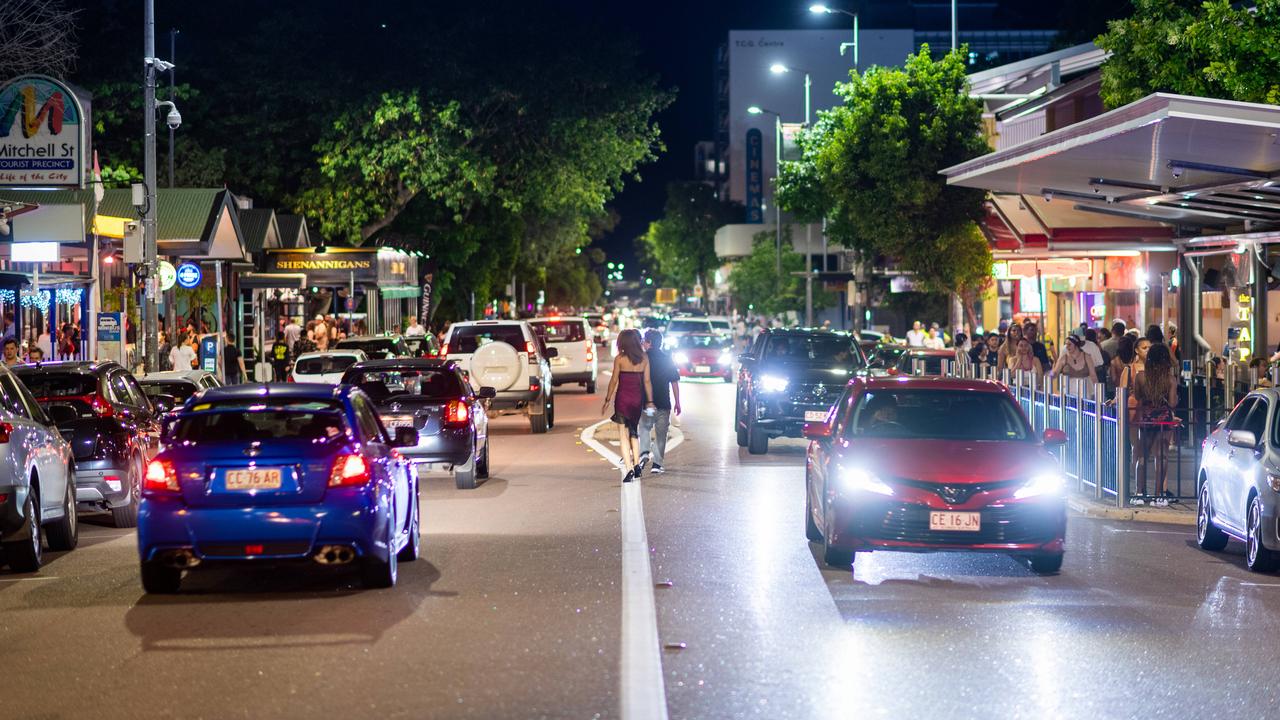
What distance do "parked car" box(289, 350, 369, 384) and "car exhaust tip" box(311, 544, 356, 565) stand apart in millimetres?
16621

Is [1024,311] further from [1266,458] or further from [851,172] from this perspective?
[1266,458]

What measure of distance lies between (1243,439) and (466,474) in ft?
28.5

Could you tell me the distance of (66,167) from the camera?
883 inches

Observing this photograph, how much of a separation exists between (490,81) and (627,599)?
38.9m

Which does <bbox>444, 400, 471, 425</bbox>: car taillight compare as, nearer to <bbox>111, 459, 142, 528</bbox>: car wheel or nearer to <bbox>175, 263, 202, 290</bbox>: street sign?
<bbox>111, 459, 142, 528</bbox>: car wheel

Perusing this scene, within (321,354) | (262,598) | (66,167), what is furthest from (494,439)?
(262,598)

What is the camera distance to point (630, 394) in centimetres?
1916

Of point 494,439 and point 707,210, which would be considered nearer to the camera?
point 494,439

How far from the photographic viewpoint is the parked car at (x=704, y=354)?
4556 cm

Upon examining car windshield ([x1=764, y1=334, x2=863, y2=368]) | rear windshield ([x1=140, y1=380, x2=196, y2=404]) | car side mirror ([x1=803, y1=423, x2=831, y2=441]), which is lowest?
car side mirror ([x1=803, y1=423, x2=831, y2=441])

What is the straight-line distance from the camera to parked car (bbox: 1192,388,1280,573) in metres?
12.3

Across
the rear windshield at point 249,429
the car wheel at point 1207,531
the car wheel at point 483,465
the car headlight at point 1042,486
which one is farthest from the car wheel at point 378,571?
the car wheel at point 483,465

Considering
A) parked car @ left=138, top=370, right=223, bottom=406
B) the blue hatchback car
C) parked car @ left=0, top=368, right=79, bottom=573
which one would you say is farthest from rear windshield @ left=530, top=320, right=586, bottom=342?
the blue hatchback car

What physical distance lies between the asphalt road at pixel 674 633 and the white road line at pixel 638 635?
Answer: 0.29 ft
